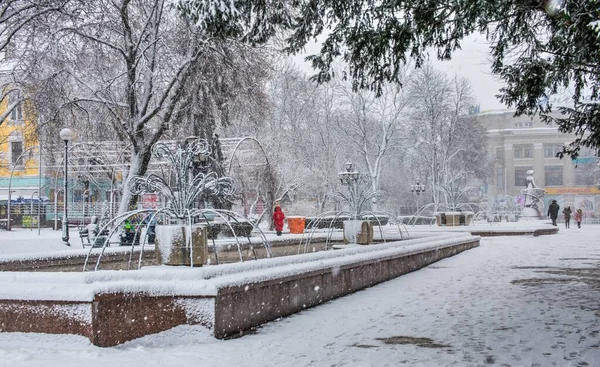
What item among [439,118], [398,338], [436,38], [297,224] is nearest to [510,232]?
[297,224]

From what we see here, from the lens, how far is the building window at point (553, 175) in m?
76.2

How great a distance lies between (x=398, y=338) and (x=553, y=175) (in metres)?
75.5

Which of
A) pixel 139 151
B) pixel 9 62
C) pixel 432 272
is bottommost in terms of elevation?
pixel 432 272

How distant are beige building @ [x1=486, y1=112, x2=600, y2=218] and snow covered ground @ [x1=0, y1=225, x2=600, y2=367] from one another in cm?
6600

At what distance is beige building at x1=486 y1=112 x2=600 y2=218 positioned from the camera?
74.6 metres

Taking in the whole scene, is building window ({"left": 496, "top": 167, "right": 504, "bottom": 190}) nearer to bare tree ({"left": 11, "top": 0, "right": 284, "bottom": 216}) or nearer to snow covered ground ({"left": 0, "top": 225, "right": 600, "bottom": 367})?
bare tree ({"left": 11, "top": 0, "right": 284, "bottom": 216})

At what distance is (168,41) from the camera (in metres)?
21.0

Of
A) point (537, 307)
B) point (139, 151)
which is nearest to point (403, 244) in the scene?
point (537, 307)

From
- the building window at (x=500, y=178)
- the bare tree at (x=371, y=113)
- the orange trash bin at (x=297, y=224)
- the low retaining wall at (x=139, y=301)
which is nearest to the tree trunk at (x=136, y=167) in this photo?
the orange trash bin at (x=297, y=224)

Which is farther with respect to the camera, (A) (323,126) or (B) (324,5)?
(A) (323,126)

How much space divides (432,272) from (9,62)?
14578mm

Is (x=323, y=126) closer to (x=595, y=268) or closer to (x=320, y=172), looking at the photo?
(x=320, y=172)

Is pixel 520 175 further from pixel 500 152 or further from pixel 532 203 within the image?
pixel 532 203

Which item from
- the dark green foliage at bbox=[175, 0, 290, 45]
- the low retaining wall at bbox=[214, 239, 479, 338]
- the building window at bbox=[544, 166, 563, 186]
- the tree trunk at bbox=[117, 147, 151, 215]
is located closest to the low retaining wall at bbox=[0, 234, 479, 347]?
the low retaining wall at bbox=[214, 239, 479, 338]
